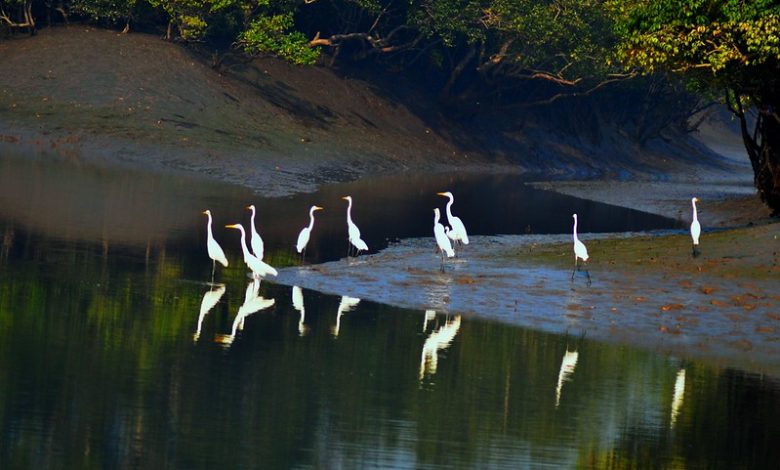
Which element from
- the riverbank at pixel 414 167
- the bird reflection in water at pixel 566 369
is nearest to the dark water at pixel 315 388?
the bird reflection in water at pixel 566 369

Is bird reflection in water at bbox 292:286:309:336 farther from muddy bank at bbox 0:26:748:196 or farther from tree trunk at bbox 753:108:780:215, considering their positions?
muddy bank at bbox 0:26:748:196

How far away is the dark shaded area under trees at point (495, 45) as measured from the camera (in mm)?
32562

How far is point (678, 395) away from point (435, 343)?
355cm

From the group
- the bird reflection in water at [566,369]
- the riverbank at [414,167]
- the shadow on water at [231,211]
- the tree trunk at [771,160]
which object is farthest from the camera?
the tree trunk at [771,160]

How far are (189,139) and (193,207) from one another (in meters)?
12.5

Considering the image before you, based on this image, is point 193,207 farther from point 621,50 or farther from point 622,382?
point 622,382

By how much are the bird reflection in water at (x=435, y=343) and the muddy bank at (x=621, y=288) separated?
1083 millimetres

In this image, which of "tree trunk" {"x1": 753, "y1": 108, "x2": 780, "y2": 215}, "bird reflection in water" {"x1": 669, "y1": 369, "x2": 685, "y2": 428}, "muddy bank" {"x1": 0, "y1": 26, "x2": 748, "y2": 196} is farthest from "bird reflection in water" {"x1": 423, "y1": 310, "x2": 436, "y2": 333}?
"muddy bank" {"x1": 0, "y1": 26, "x2": 748, "y2": 196}

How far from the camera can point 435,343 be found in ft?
63.6

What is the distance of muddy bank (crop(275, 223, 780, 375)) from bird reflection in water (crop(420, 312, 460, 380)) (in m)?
1.08

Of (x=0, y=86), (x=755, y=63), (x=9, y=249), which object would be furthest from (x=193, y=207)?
(x=0, y=86)

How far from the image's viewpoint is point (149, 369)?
1631cm

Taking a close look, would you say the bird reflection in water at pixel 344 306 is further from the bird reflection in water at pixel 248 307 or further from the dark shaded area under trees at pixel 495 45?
the dark shaded area under trees at pixel 495 45

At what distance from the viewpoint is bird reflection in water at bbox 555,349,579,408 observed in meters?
16.9
